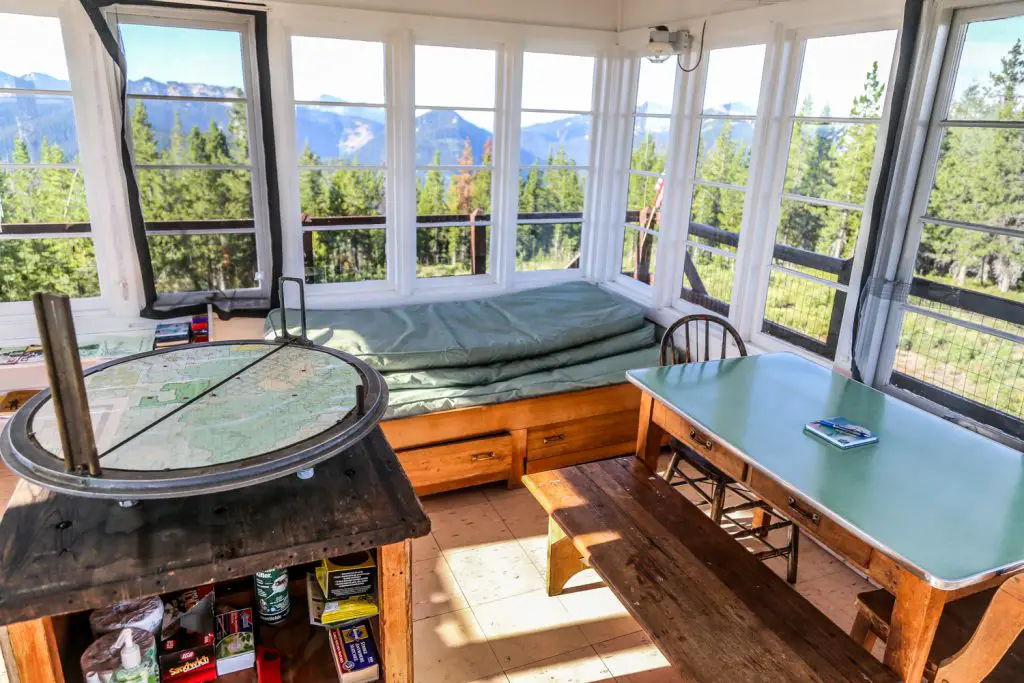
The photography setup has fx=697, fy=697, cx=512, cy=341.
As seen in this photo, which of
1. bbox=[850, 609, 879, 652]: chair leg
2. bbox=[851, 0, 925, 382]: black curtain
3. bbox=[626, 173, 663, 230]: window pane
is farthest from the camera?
bbox=[626, 173, 663, 230]: window pane

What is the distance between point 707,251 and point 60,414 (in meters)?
3.27

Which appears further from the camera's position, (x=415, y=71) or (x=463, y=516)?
(x=415, y=71)

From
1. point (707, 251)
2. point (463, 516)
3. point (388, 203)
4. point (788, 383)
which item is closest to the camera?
point (788, 383)

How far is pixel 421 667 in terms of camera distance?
7.60 feet

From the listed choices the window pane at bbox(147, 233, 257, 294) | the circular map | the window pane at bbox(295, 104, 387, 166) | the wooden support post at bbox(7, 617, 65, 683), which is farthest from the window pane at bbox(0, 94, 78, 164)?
the wooden support post at bbox(7, 617, 65, 683)

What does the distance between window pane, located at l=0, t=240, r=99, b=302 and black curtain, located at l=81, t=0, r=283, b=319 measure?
28cm

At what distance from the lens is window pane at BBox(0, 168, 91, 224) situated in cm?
338

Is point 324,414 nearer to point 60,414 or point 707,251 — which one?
point 60,414

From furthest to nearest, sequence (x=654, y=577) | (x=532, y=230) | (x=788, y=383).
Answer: (x=532, y=230) → (x=788, y=383) → (x=654, y=577)

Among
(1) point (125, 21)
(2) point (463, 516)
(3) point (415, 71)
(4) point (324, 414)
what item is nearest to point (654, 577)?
(4) point (324, 414)

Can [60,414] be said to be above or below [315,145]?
below

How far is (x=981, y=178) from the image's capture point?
249 centimetres

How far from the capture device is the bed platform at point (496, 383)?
3.21 m

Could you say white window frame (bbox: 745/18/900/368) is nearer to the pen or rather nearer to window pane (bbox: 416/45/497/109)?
the pen
